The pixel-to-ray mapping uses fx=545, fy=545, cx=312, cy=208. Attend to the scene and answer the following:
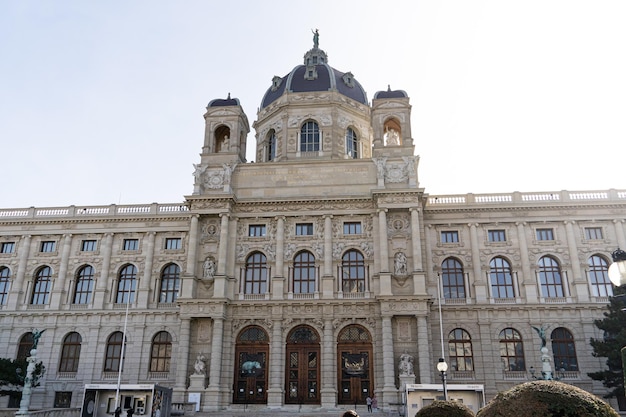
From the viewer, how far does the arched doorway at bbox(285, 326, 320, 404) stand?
1529 inches

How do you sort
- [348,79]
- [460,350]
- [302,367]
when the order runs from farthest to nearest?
[348,79] → [460,350] → [302,367]

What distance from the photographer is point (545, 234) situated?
142ft

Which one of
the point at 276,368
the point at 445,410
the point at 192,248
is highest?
the point at 192,248

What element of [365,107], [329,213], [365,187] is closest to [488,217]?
[365,187]

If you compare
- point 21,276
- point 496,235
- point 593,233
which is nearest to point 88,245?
point 21,276

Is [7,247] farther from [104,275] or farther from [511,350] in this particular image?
[511,350]

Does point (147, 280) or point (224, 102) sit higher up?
point (224, 102)

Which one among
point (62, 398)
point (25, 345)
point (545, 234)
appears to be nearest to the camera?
point (62, 398)

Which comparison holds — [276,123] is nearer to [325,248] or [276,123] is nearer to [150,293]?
[325,248]

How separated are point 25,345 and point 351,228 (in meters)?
28.4

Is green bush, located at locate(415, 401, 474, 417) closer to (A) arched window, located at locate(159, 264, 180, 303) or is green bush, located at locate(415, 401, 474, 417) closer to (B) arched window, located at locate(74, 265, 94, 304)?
(A) arched window, located at locate(159, 264, 180, 303)

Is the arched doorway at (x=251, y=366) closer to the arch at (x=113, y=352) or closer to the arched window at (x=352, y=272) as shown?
the arched window at (x=352, y=272)

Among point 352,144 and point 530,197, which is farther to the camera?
point 352,144

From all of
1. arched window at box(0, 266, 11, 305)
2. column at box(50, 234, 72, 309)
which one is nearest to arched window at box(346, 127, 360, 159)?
column at box(50, 234, 72, 309)
